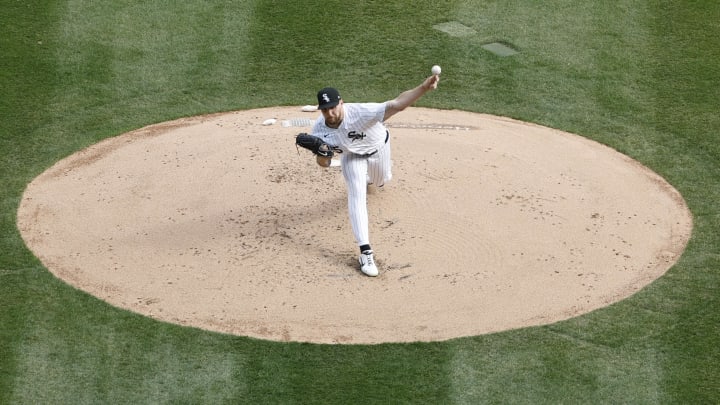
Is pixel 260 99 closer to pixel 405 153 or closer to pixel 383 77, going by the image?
pixel 383 77

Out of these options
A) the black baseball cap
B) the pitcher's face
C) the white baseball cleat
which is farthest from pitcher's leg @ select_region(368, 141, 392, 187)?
the white baseball cleat

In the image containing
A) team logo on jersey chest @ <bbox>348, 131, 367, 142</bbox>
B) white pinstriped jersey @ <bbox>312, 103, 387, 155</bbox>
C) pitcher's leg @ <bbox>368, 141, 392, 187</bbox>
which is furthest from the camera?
pitcher's leg @ <bbox>368, 141, 392, 187</bbox>

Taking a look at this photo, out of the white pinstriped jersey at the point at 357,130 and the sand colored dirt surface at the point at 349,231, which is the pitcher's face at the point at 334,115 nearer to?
the white pinstriped jersey at the point at 357,130

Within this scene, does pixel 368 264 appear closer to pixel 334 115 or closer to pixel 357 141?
pixel 357 141

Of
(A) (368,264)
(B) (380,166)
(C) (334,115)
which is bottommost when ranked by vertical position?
(A) (368,264)

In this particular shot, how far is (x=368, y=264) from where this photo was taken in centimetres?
1041

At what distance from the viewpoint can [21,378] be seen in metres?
8.99

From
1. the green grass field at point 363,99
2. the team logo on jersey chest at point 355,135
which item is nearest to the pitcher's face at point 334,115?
the team logo on jersey chest at point 355,135

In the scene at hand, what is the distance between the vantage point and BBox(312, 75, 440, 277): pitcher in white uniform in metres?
10.4

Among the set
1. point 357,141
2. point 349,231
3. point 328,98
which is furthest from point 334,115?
point 349,231

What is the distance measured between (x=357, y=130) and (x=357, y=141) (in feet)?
0.43

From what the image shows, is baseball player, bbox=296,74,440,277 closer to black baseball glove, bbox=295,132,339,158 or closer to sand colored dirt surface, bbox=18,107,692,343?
black baseball glove, bbox=295,132,339,158

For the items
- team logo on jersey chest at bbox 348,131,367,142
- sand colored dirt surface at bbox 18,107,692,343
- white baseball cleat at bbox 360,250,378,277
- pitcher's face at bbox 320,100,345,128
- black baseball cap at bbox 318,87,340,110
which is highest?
black baseball cap at bbox 318,87,340,110

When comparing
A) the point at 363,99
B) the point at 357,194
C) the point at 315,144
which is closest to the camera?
the point at 315,144
